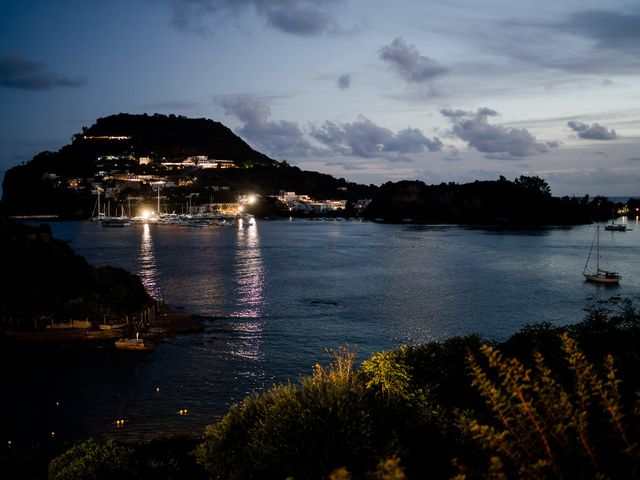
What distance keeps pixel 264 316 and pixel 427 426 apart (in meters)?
34.4

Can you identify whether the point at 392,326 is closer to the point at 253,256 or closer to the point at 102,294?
the point at 102,294

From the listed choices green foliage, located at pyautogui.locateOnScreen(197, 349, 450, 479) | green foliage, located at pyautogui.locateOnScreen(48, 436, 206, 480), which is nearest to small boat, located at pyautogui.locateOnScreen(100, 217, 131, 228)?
green foliage, located at pyautogui.locateOnScreen(48, 436, 206, 480)

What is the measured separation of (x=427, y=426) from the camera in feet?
36.9

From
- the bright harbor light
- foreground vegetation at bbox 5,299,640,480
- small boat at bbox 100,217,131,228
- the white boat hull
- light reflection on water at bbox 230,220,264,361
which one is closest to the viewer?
foreground vegetation at bbox 5,299,640,480

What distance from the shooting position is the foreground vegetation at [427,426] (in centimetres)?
678

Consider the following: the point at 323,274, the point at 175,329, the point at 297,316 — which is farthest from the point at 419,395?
the point at 323,274

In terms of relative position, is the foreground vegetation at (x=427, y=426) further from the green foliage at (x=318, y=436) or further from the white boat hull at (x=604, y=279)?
the white boat hull at (x=604, y=279)

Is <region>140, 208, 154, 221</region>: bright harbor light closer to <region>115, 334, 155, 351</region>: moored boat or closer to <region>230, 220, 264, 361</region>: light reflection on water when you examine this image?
<region>230, 220, 264, 361</region>: light reflection on water

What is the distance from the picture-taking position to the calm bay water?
26.1 metres

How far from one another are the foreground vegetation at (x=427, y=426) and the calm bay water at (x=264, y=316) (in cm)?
1147

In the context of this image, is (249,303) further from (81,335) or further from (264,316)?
(81,335)

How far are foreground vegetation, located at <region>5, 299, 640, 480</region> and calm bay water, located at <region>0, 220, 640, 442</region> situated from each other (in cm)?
1147

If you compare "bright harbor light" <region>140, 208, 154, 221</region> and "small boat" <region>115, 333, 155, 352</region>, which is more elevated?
"bright harbor light" <region>140, 208, 154, 221</region>

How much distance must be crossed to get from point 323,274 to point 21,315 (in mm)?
37051
